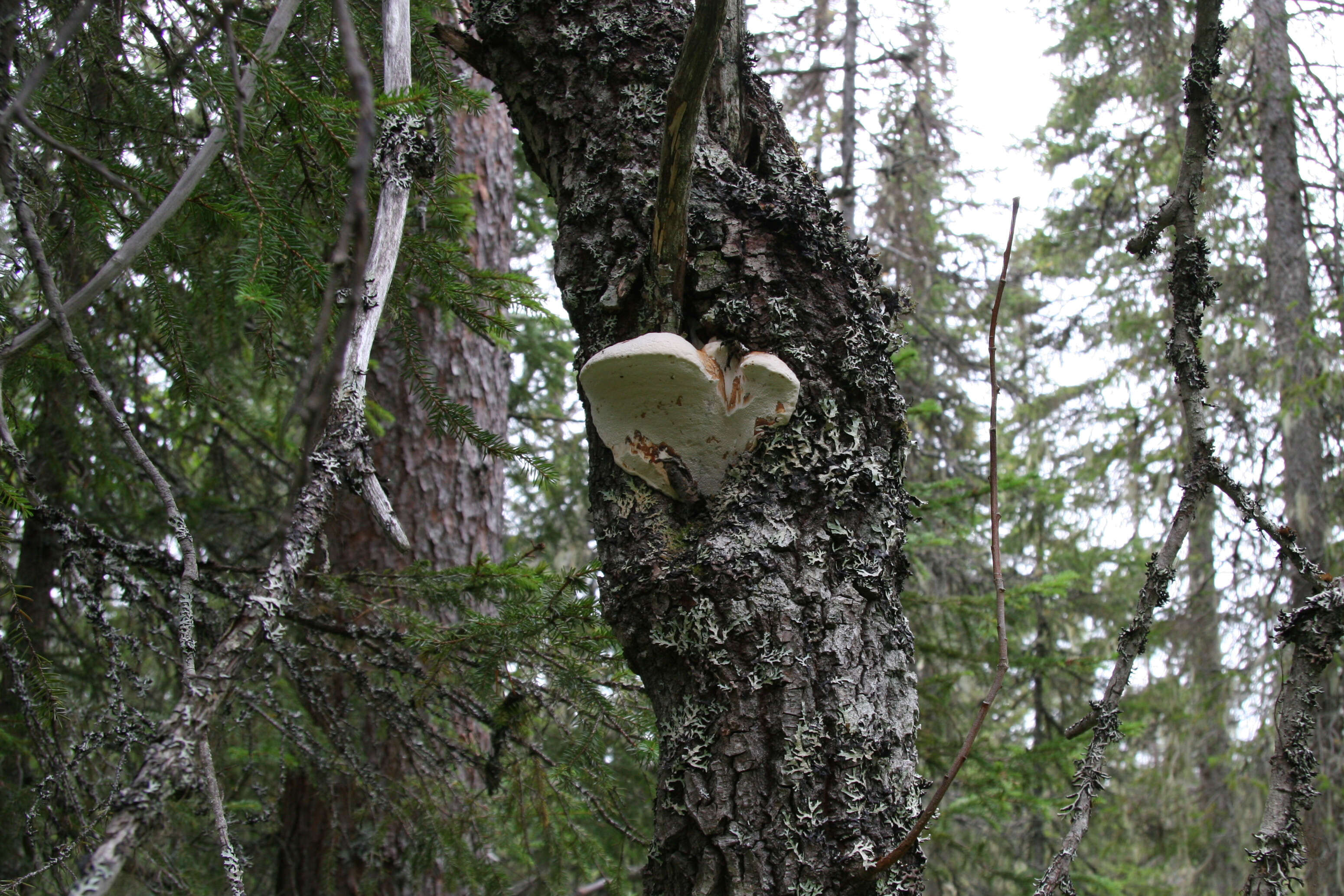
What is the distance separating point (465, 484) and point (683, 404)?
2.70 meters

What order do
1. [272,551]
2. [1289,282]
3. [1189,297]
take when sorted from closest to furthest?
[1189,297] → [272,551] → [1289,282]

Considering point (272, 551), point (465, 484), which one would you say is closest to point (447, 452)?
point (465, 484)

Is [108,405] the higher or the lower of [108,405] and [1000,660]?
the higher

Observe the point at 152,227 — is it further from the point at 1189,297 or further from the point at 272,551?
the point at 1189,297

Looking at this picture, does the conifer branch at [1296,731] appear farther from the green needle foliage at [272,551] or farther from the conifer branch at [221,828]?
A: the conifer branch at [221,828]

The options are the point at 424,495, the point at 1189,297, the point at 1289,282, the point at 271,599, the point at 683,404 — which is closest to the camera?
the point at 271,599

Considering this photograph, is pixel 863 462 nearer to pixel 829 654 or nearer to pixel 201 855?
pixel 829 654

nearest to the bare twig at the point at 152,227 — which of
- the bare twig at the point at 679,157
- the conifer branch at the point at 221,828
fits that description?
the bare twig at the point at 679,157

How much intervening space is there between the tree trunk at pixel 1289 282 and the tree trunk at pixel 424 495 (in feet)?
17.2

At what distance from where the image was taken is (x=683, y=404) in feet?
5.18

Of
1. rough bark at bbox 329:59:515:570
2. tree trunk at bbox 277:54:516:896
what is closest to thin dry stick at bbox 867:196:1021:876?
tree trunk at bbox 277:54:516:896

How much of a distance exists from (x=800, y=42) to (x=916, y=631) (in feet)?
18.7

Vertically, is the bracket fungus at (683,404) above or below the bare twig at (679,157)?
below

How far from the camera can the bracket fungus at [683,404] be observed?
1533 mm
